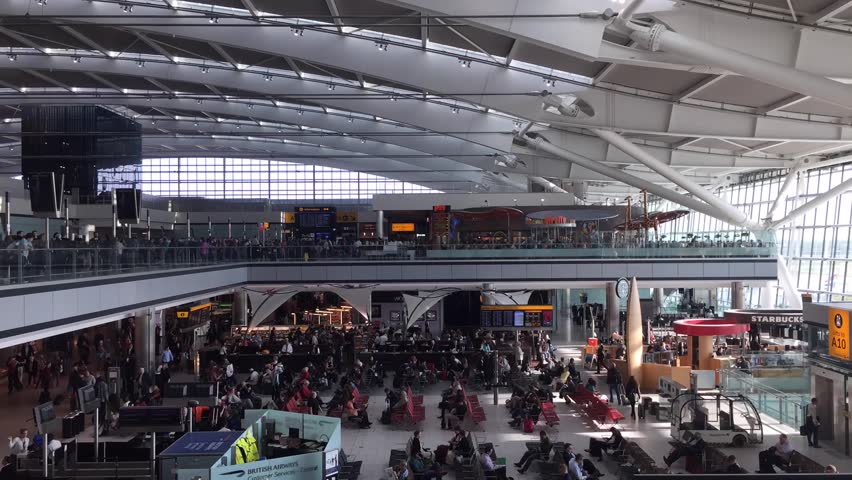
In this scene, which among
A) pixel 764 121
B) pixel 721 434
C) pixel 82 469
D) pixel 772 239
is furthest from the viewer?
pixel 772 239

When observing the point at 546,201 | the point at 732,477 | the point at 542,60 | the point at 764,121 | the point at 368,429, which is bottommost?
the point at 368,429

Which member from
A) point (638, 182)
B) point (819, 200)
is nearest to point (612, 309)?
point (638, 182)

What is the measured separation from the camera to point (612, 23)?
1797 centimetres

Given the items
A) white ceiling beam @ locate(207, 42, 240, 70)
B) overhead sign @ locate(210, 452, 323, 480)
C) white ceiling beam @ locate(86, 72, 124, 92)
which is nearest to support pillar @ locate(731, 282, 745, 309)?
white ceiling beam @ locate(207, 42, 240, 70)

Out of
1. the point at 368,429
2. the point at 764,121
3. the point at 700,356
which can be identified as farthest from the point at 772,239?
the point at 368,429

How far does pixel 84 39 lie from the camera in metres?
28.0

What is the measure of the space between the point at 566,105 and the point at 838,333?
13.5m

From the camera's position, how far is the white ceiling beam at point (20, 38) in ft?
85.1

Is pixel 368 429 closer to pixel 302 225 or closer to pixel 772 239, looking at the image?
pixel 772 239

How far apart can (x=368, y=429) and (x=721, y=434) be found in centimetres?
771

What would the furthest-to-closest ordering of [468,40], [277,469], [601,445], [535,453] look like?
[468,40] < [601,445] < [535,453] < [277,469]

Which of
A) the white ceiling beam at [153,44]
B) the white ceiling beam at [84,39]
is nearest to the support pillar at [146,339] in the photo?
the white ceiling beam at [153,44]

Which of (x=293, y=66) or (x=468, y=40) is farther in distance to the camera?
(x=293, y=66)

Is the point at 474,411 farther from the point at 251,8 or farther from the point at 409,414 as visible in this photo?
the point at 251,8
